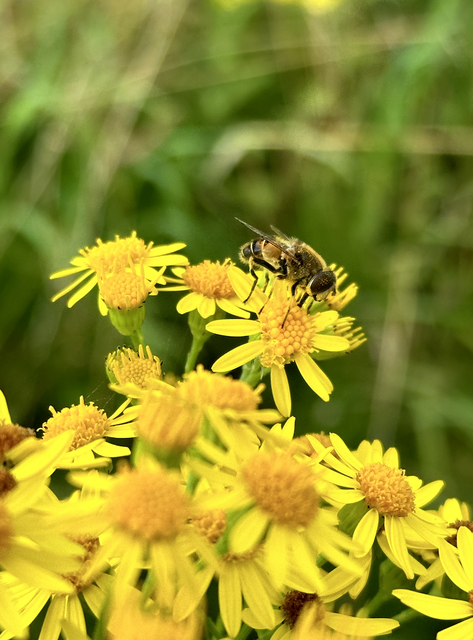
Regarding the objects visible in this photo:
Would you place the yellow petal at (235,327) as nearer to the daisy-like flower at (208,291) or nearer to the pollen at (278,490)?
the daisy-like flower at (208,291)

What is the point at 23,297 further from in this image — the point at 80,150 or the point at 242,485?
the point at 242,485

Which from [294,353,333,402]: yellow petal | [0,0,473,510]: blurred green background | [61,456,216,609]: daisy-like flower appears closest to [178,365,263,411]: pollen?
[61,456,216,609]: daisy-like flower

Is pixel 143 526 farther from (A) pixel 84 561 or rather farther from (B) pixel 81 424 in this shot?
(B) pixel 81 424

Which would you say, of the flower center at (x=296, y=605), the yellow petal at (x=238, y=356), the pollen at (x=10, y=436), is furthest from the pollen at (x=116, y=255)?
the flower center at (x=296, y=605)

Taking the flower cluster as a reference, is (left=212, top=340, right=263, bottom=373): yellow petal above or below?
above

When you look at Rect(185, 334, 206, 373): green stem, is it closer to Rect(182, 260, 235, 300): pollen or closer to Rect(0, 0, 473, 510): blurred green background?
Rect(182, 260, 235, 300): pollen

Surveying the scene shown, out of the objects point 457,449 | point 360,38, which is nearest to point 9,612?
point 457,449

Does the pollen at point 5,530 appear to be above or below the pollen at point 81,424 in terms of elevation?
below
